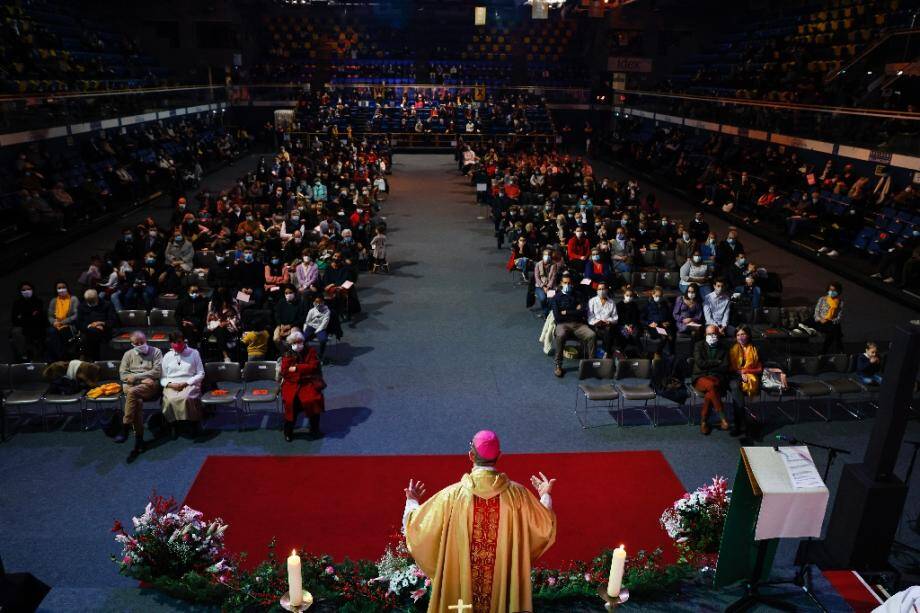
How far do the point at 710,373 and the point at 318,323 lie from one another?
577 cm

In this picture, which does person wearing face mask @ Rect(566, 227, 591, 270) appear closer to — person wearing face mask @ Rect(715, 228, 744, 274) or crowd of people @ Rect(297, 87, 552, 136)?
person wearing face mask @ Rect(715, 228, 744, 274)

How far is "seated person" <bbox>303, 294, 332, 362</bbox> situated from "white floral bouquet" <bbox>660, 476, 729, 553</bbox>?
615 cm

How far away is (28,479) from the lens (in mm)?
7473

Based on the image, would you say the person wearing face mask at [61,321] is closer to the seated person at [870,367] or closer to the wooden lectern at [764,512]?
the wooden lectern at [764,512]

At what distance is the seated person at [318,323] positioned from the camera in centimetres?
1057

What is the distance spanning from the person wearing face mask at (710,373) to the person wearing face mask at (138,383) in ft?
22.6

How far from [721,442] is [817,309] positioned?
406 cm

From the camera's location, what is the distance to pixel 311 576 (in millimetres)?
5363

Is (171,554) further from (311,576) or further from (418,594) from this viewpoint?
(418,594)

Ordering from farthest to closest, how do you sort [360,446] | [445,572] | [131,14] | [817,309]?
1. [131,14]
2. [817,309]
3. [360,446]
4. [445,572]

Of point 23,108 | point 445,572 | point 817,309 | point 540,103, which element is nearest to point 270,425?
point 445,572

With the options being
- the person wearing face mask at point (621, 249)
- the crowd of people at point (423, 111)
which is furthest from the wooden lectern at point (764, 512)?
the crowd of people at point (423, 111)

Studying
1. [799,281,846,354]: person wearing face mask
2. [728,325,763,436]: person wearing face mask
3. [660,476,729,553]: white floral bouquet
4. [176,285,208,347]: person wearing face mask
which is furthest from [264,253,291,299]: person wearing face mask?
[799,281,846,354]: person wearing face mask

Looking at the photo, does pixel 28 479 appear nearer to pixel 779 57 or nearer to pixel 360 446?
pixel 360 446
